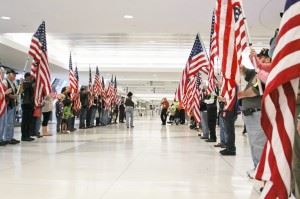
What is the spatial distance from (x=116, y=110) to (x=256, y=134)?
2445 centimetres

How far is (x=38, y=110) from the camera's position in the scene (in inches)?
486

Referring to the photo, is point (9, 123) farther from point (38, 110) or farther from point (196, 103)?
point (196, 103)

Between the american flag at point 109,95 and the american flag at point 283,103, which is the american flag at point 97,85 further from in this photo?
the american flag at point 283,103

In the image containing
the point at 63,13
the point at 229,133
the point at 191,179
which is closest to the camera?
the point at 191,179

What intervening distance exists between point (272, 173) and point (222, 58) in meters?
2.67

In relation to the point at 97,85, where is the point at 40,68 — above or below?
below

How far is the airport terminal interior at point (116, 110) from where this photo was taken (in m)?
5.43

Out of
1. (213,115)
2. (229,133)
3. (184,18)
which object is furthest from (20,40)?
(229,133)

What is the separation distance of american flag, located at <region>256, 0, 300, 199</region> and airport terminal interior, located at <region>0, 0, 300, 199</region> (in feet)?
2.19

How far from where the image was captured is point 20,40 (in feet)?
66.0

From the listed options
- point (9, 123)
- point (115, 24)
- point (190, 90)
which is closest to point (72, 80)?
point (115, 24)

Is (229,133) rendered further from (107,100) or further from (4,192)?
A: (107,100)

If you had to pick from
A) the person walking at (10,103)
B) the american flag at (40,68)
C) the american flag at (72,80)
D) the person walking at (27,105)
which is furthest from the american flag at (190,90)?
the person walking at (10,103)

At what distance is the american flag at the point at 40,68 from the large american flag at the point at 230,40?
6690mm
